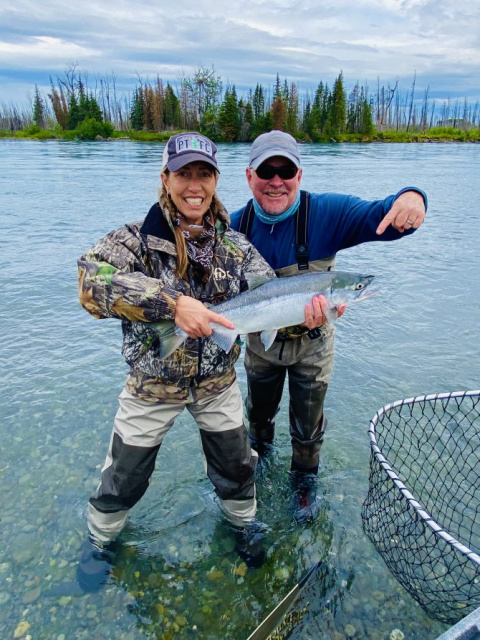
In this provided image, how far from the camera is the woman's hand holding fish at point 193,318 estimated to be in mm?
2598

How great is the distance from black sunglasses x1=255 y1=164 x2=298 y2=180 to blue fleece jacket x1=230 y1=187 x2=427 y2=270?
0.26 metres

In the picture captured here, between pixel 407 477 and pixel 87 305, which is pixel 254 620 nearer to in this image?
pixel 407 477

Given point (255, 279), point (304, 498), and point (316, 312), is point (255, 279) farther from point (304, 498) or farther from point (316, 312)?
point (304, 498)

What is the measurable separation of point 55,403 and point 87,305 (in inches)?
133

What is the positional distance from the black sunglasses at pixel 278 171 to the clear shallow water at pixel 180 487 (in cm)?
272

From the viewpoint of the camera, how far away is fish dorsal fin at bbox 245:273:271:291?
3.22 meters

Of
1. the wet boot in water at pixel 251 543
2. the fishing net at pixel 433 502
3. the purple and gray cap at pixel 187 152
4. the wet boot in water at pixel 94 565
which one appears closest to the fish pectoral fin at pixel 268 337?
the fishing net at pixel 433 502

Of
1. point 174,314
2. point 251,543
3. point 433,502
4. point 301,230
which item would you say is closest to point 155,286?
point 174,314

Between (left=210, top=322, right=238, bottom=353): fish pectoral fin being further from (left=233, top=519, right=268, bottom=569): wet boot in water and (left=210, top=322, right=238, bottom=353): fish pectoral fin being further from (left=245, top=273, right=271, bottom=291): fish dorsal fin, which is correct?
(left=233, top=519, right=268, bottom=569): wet boot in water

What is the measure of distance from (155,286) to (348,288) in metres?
1.50

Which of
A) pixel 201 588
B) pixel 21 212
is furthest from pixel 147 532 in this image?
pixel 21 212

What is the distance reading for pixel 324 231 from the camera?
356 cm

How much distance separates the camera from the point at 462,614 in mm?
3023

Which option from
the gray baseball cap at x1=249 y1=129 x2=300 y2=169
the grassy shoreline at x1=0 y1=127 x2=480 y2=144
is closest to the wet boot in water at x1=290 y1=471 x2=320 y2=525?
the gray baseball cap at x1=249 y1=129 x2=300 y2=169
